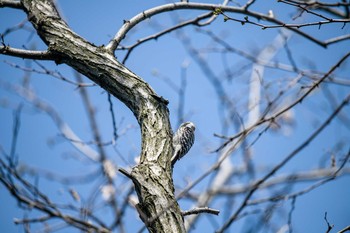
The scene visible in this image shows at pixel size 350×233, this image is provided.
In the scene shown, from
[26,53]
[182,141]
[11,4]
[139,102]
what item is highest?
[11,4]

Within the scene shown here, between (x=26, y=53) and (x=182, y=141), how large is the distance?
1.32 meters

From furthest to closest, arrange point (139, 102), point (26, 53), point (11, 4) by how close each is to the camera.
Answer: point (11, 4) < point (26, 53) < point (139, 102)

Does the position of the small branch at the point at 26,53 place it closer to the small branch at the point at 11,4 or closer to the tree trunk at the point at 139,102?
the tree trunk at the point at 139,102

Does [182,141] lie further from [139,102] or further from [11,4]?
[11,4]

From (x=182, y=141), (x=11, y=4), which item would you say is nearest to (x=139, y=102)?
(x=182, y=141)

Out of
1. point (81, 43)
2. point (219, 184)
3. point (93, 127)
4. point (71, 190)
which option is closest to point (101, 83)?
point (81, 43)

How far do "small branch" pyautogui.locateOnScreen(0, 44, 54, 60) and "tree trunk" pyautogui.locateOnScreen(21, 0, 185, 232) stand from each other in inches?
2.2

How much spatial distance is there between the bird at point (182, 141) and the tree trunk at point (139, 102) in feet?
0.43

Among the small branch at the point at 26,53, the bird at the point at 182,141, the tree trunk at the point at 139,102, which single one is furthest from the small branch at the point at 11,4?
the bird at the point at 182,141

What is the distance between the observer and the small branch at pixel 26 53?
261 cm

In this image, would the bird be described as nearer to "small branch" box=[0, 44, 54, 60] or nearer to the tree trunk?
the tree trunk

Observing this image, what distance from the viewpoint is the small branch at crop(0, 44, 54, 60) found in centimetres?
261

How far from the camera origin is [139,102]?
8.09 ft

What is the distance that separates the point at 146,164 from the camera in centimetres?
219
